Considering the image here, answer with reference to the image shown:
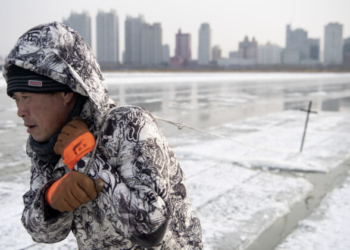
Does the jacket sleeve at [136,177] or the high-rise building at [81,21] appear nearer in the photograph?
the jacket sleeve at [136,177]

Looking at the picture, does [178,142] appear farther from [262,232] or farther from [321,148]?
[262,232]

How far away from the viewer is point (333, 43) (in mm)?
148125

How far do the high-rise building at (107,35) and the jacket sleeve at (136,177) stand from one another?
4534 inches

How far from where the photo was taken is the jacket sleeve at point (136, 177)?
3.68 feet

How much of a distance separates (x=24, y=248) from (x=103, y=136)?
7.98ft

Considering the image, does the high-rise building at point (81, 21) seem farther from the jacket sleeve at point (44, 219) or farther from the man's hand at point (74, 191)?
the man's hand at point (74, 191)

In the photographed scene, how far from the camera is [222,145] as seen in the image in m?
A: 7.12

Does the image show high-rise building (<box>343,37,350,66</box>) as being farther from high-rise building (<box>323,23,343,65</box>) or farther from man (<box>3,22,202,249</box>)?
man (<box>3,22,202,249</box>)

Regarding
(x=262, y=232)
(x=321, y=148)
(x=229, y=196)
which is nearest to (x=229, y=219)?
(x=262, y=232)

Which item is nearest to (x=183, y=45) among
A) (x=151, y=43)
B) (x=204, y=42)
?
(x=204, y=42)

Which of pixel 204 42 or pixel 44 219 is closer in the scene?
pixel 44 219

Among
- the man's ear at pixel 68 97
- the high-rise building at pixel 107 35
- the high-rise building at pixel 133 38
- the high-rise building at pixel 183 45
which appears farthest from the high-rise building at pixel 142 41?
the man's ear at pixel 68 97

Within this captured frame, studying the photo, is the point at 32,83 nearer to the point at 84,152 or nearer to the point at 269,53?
the point at 84,152

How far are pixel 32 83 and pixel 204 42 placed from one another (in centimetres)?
15874
